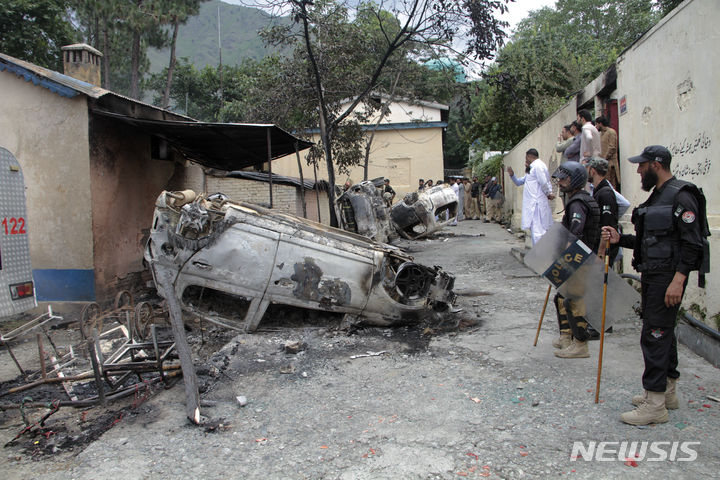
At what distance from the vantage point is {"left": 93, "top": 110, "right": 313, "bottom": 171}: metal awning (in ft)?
23.0

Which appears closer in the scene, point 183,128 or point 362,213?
point 183,128

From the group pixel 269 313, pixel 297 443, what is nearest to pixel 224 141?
pixel 269 313

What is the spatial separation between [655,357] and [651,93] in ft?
12.3

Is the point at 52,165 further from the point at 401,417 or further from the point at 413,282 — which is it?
the point at 401,417

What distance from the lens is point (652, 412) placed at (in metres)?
2.96

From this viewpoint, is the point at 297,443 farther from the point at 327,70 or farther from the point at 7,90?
the point at 327,70

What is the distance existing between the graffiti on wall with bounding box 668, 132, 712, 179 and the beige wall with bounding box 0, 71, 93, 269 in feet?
24.1

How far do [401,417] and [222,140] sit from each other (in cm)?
634

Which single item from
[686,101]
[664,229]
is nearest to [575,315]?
[664,229]

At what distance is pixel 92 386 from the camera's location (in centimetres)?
431

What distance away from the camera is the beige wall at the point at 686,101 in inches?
164

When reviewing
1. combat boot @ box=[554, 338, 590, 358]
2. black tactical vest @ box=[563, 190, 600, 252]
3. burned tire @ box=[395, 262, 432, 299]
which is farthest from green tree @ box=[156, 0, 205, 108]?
combat boot @ box=[554, 338, 590, 358]

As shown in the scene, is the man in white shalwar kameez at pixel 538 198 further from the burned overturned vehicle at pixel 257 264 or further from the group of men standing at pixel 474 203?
the group of men standing at pixel 474 203

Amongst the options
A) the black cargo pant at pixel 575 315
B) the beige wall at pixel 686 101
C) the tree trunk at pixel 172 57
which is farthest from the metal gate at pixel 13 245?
the tree trunk at pixel 172 57
